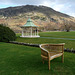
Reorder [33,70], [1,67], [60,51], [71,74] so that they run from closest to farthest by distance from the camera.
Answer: [71,74] < [33,70] < [1,67] < [60,51]

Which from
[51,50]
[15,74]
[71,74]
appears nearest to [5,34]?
[51,50]

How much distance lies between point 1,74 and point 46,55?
227 cm

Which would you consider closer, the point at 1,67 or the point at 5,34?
the point at 1,67

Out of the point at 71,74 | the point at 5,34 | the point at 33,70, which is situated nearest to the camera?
the point at 71,74

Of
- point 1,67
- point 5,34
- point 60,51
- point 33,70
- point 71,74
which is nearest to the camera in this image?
point 71,74

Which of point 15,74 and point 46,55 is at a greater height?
point 46,55

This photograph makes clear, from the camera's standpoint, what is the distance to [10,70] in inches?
197

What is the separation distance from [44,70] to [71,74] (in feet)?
4.10

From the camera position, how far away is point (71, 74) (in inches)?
180

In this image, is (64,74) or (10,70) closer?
(64,74)

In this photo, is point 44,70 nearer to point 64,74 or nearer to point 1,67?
point 64,74

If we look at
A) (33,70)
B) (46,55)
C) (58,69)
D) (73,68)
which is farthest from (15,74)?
(73,68)

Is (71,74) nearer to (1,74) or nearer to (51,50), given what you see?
(51,50)

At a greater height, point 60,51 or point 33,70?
point 60,51
